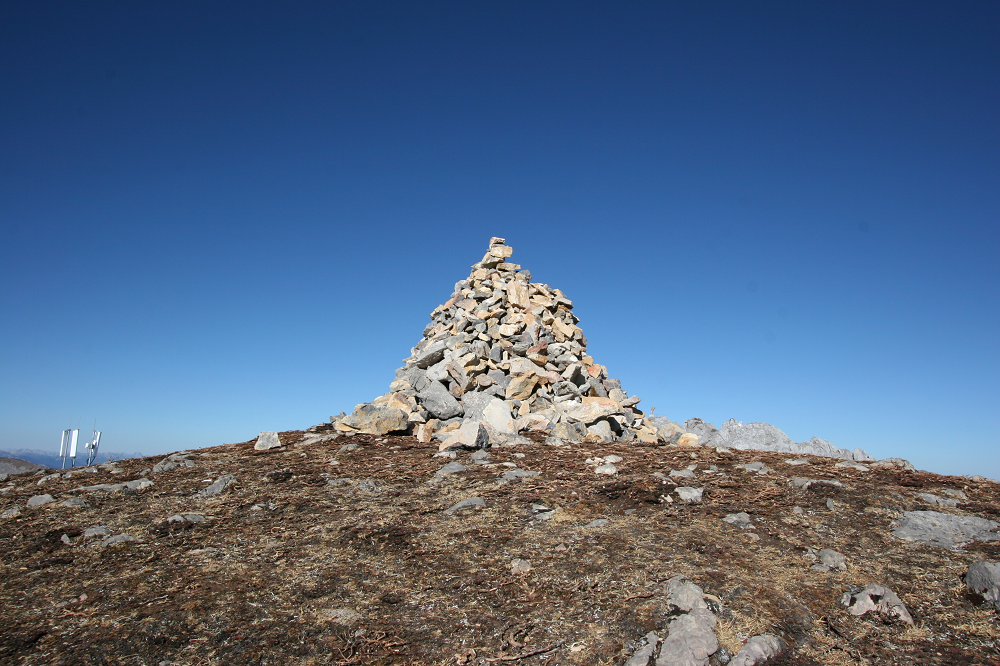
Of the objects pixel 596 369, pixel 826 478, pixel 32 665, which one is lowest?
pixel 32 665

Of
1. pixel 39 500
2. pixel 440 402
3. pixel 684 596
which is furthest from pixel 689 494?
pixel 39 500

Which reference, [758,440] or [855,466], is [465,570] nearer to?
[855,466]

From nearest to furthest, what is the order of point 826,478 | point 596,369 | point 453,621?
point 453,621, point 826,478, point 596,369

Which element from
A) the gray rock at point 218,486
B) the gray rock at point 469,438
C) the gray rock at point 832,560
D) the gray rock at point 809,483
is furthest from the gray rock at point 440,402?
the gray rock at point 832,560

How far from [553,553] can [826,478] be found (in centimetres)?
583

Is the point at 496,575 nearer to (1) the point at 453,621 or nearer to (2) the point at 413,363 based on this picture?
(1) the point at 453,621

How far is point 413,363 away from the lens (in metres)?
18.2

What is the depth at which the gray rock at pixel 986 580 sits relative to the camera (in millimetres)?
6059

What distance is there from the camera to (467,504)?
9.16 m

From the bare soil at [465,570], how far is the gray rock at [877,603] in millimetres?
130

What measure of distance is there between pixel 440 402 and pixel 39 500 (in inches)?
341

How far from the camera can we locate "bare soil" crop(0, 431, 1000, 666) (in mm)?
5527

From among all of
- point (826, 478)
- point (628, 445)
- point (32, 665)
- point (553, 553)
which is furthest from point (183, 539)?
point (826, 478)

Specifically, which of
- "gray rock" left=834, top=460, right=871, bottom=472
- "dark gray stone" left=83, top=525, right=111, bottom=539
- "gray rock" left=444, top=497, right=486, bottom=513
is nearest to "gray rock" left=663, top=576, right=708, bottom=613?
"gray rock" left=444, top=497, right=486, bottom=513
